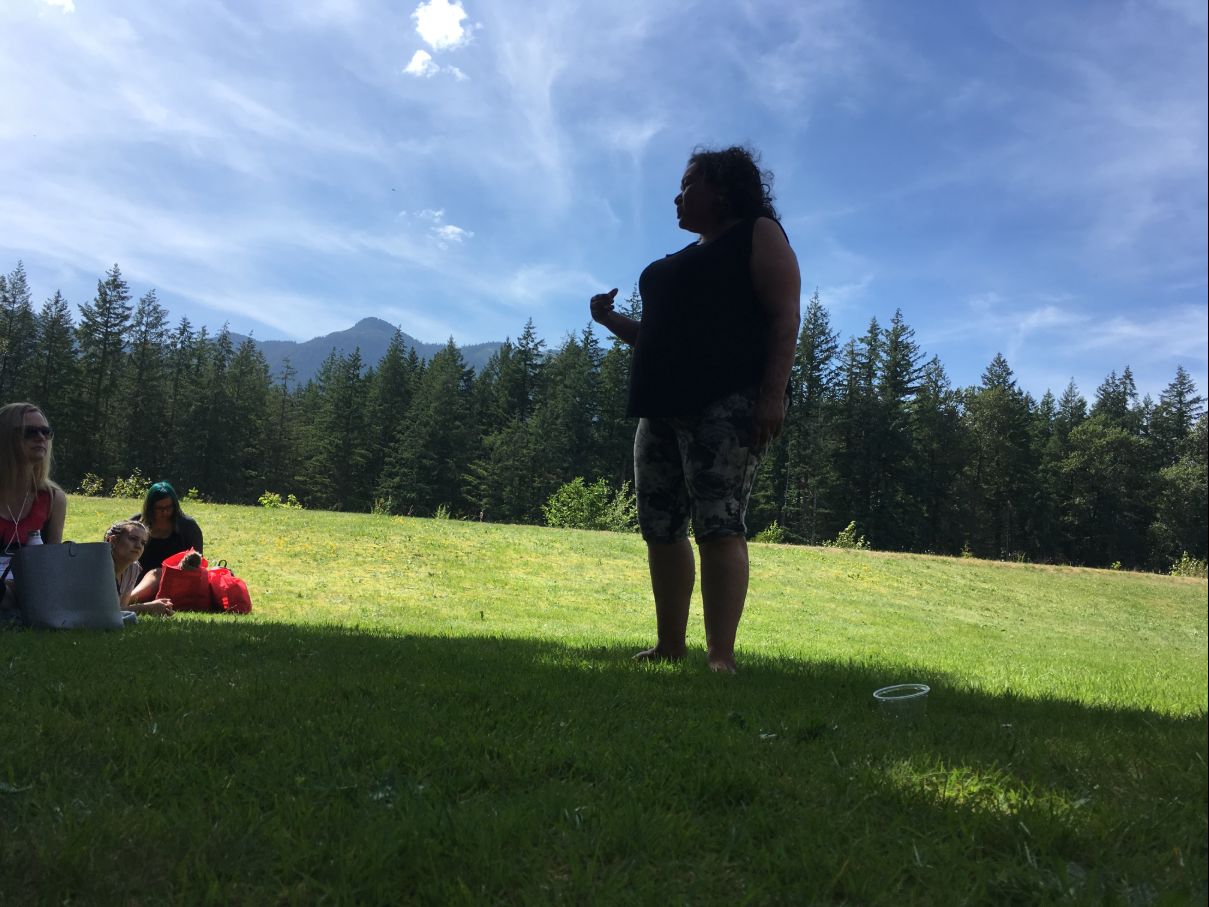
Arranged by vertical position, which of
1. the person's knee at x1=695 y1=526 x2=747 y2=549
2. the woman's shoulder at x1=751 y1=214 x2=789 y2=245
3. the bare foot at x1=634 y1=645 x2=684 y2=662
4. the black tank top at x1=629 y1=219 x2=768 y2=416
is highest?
the woman's shoulder at x1=751 y1=214 x2=789 y2=245

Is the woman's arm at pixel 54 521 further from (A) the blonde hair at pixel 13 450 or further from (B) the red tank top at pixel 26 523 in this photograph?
(A) the blonde hair at pixel 13 450

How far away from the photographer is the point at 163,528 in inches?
240

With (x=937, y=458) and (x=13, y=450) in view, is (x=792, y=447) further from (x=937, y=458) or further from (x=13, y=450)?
(x=13, y=450)

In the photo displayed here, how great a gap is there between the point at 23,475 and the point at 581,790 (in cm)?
429

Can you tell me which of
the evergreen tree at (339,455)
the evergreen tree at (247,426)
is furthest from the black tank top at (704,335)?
the evergreen tree at (339,455)

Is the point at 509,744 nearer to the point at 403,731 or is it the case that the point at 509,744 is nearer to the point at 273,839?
the point at 403,731

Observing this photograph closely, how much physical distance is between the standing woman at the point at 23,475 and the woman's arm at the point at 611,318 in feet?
10.9

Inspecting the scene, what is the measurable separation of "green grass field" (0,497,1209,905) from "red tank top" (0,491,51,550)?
85 centimetres

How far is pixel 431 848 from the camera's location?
1321mm

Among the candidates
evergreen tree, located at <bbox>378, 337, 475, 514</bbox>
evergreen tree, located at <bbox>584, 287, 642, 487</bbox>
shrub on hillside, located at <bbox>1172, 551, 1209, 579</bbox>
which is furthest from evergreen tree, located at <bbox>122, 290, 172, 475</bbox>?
shrub on hillside, located at <bbox>1172, 551, 1209, 579</bbox>

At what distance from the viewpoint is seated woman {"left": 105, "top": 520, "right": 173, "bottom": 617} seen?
15.8 ft

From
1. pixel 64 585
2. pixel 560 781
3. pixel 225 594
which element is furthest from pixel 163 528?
pixel 560 781

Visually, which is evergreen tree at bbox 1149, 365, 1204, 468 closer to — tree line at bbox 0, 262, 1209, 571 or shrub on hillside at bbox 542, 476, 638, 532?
tree line at bbox 0, 262, 1209, 571

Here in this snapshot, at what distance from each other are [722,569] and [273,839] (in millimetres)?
2084
